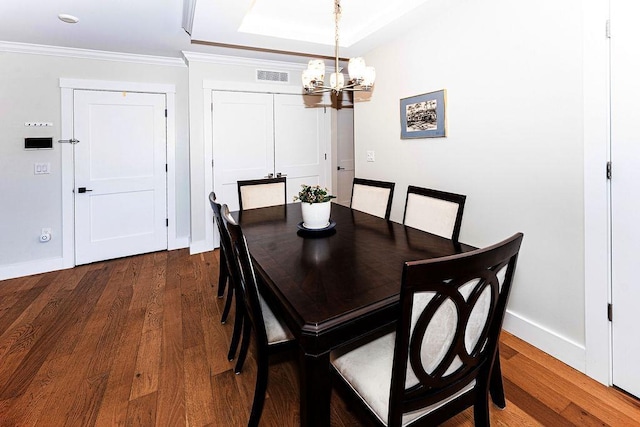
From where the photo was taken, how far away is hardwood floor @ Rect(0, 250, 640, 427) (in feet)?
5.23

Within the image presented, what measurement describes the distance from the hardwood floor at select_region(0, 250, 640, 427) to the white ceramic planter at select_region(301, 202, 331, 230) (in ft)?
2.88

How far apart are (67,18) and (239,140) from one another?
6.48 ft

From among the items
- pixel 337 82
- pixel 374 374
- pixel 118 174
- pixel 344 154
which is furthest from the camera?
pixel 344 154

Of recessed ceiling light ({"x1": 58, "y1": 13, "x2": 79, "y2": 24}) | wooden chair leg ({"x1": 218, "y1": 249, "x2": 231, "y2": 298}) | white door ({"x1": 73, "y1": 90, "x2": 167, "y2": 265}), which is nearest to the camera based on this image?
recessed ceiling light ({"x1": 58, "y1": 13, "x2": 79, "y2": 24})

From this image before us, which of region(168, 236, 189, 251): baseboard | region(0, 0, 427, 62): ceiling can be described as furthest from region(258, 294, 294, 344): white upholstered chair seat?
region(168, 236, 189, 251): baseboard

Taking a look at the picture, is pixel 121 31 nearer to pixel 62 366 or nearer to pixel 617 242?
pixel 62 366

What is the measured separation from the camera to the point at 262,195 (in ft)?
10.6

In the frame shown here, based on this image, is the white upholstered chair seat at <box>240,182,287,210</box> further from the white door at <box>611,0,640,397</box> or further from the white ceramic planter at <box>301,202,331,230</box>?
the white door at <box>611,0,640,397</box>

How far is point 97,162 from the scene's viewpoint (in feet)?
12.5

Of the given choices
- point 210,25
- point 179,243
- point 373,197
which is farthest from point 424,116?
point 179,243

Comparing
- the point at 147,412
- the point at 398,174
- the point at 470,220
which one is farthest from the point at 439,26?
the point at 147,412

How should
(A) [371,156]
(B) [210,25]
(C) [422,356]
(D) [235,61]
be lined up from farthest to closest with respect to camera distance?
(D) [235,61] < (A) [371,156] < (B) [210,25] < (C) [422,356]

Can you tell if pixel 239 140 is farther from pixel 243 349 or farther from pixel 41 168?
pixel 243 349

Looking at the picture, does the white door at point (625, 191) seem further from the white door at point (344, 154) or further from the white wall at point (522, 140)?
the white door at point (344, 154)
